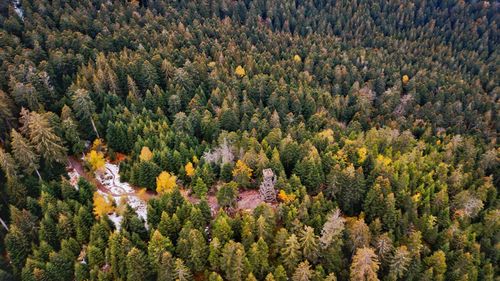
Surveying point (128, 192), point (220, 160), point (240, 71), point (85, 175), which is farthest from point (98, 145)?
point (240, 71)

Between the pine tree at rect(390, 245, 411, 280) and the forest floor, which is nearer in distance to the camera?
the pine tree at rect(390, 245, 411, 280)

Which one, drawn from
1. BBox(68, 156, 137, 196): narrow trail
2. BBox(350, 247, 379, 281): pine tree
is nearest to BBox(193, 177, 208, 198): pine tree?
BBox(68, 156, 137, 196): narrow trail

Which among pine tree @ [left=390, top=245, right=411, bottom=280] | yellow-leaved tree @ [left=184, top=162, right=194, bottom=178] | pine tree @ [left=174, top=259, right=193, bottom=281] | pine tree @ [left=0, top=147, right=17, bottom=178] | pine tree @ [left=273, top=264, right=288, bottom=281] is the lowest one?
pine tree @ [left=390, top=245, right=411, bottom=280]

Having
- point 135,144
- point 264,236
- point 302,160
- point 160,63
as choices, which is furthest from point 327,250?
point 160,63

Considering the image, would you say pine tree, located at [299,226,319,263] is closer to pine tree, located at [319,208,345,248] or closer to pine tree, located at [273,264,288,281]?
pine tree, located at [319,208,345,248]

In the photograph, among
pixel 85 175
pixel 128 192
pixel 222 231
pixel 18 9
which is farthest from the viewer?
pixel 18 9

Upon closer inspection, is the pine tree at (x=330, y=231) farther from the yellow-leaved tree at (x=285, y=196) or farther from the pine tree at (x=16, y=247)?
the pine tree at (x=16, y=247)

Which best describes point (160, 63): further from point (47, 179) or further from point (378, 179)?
point (378, 179)

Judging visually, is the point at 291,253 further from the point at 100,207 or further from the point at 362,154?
the point at 362,154
